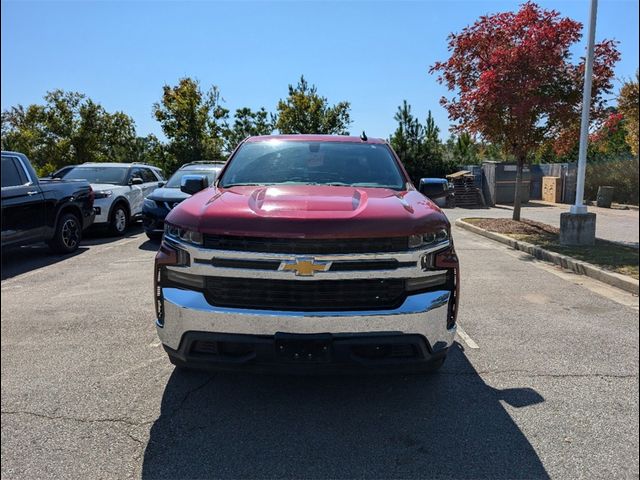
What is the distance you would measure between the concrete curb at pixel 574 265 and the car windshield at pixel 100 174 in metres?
8.85

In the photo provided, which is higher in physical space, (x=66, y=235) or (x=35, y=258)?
(x=66, y=235)

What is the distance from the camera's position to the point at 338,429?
287 cm

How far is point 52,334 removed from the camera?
4336 millimetres

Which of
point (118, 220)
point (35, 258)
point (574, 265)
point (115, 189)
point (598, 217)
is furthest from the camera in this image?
point (598, 217)

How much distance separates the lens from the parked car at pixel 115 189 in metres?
10.7

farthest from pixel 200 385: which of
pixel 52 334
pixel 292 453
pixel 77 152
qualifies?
pixel 77 152

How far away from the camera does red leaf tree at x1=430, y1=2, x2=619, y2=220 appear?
11.0 m

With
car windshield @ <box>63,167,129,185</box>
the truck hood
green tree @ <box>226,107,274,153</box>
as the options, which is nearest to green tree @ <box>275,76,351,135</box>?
green tree @ <box>226,107,274,153</box>

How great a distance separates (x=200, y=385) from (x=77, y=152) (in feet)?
81.2

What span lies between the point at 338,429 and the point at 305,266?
3.28 ft

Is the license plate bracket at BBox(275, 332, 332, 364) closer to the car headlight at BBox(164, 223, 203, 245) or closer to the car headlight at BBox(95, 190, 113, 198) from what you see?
the car headlight at BBox(164, 223, 203, 245)

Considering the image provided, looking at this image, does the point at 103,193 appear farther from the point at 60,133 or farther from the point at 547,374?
the point at 60,133

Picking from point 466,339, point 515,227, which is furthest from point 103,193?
point 515,227

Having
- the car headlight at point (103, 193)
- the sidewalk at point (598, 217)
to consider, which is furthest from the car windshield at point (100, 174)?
the sidewalk at point (598, 217)
